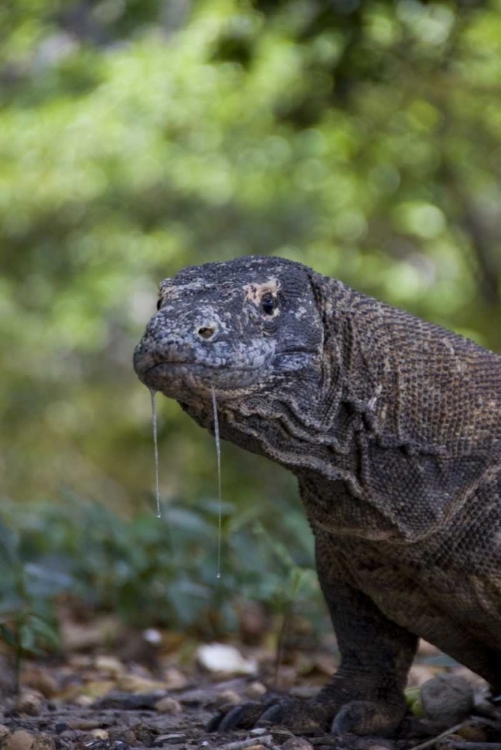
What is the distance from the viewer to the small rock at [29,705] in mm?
3684

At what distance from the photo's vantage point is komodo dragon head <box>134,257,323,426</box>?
265 cm

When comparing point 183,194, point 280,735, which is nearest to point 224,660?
point 280,735

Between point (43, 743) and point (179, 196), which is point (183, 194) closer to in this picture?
point (179, 196)

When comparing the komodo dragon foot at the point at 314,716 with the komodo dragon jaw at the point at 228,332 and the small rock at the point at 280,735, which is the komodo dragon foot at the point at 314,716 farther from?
the komodo dragon jaw at the point at 228,332

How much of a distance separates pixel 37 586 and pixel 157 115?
6973 mm

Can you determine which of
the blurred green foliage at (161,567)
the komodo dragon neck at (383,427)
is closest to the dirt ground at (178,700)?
the blurred green foliage at (161,567)

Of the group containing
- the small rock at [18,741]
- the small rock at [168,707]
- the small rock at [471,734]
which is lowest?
the small rock at [18,741]

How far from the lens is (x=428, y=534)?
3129 mm

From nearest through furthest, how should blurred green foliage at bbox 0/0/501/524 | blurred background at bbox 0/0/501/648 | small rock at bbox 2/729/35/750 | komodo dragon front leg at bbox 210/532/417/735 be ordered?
small rock at bbox 2/729/35/750, komodo dragon front leg at bbox 210/532/417/735, blurred background at bbox 0/0/501/648, blurred green foliage at bbox 0/0/501/524

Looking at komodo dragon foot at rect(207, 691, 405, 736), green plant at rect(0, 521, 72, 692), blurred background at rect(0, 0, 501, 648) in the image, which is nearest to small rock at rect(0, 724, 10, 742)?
komodo dragon foot at rect(207, 691, 405, 736)

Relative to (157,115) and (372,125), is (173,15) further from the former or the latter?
(372,125)

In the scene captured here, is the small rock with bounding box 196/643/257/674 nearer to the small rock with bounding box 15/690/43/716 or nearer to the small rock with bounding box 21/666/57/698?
the small rock with bounding box 21/666/57/698

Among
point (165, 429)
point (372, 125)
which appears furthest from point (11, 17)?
point (165, 429)

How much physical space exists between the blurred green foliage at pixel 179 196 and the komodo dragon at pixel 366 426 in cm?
412
